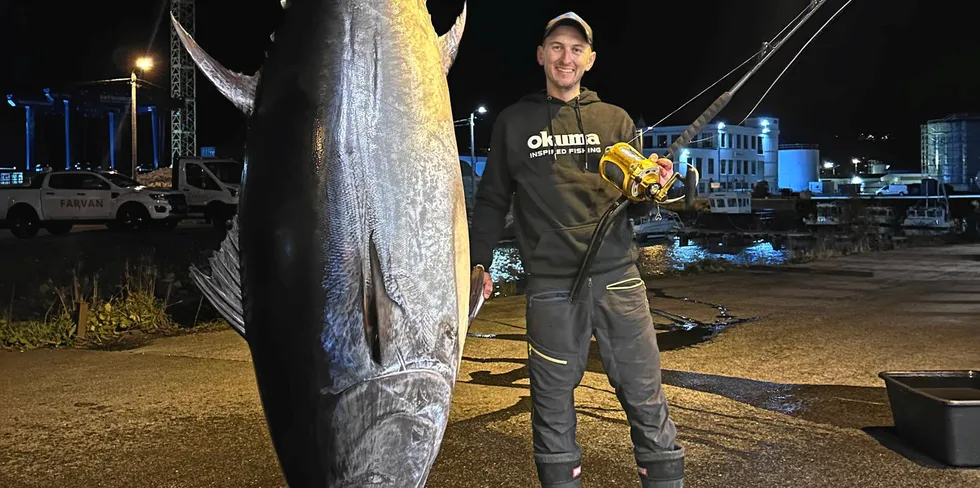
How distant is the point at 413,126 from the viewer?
2.08 m

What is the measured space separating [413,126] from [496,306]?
7941mm

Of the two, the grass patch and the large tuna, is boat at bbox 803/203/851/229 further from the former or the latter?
the large tuna

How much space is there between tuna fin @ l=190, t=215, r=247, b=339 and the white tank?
82.2m

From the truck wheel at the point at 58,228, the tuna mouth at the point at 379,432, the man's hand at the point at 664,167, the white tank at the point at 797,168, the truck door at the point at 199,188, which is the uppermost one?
the white tank at the point at 797,168

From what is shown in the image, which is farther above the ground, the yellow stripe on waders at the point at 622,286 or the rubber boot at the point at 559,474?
the yellow stripe on waders at the point at 622,286

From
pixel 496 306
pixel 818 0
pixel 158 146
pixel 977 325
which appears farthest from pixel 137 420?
pixel 158 146

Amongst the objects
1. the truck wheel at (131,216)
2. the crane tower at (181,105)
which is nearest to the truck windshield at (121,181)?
the truck wheel at (131,216)

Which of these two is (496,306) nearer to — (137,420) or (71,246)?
(137,420)

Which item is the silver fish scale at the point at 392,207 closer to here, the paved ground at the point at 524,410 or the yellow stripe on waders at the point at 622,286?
the yellow stripe on waders at the point at 622,286

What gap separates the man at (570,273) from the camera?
2.82 metres

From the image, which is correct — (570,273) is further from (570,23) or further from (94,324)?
(94,324)

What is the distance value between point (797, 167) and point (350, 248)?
8347 cm

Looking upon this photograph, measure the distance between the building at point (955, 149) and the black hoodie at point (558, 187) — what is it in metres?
93.8

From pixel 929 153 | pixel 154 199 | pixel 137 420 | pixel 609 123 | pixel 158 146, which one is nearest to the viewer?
A: pixel 609 123
